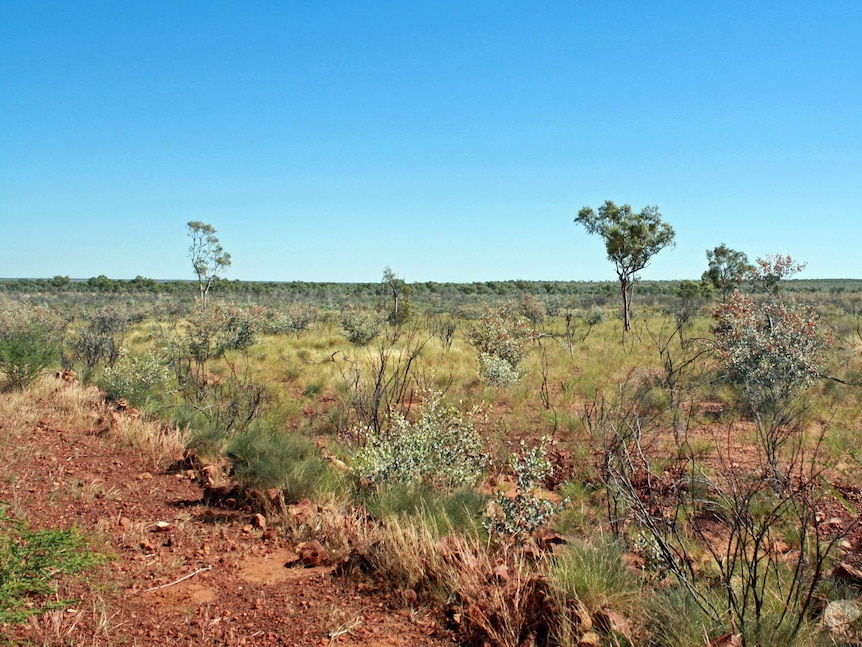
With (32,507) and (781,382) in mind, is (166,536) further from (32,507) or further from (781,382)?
(781,382)

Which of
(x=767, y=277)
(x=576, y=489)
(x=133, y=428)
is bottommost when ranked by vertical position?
(x=576, y=489)

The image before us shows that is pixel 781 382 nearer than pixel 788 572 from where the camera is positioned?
No

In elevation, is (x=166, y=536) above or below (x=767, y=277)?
below

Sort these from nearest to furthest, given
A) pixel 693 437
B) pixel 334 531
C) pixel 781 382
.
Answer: pixel 334 531
pixel 693 437
pixel 781 382

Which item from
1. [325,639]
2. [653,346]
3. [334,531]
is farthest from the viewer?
[653,346]

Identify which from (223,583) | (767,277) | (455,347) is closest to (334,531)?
(223,583)

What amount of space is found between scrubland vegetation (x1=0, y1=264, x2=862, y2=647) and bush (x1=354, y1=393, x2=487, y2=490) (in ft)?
0.06

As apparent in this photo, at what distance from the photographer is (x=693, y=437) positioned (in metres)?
8.17

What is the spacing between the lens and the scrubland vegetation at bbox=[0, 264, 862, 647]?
3.09 m

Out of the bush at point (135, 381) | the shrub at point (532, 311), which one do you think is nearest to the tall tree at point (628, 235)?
the shrub at point (532, 311)

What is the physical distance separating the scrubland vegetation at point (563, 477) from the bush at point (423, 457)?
19 millimetres

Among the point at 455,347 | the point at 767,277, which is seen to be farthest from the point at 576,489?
the point at 767,277

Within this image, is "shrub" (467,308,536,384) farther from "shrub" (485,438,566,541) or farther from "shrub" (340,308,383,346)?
"shrub" (485,438,566,541)

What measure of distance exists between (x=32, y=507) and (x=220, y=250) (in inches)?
1261
